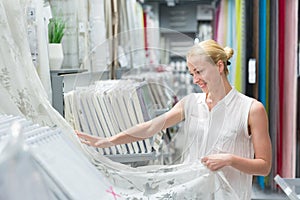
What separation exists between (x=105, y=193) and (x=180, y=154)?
1.68 ft

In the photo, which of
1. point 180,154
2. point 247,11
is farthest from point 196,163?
point 247,11

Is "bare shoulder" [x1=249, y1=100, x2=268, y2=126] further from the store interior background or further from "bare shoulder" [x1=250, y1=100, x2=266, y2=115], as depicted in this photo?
the store interior background

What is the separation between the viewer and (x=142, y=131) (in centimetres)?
134

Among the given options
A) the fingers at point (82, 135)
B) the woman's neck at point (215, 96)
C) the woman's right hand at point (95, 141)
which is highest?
the woman's neck at point (215, 96)

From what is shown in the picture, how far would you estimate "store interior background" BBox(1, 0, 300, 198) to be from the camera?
1.43 m

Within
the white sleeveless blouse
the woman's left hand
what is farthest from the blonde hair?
the woman's left hand

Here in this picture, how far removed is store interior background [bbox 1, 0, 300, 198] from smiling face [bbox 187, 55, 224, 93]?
49 millimetres

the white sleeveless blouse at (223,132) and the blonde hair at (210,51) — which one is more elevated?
the blonde hair at (210,51)

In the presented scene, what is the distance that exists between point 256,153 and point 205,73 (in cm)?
28

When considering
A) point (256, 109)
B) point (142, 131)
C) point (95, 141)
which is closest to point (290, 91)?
point (256, 109)

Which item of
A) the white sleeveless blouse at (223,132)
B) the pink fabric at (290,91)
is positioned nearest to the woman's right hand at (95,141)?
the white sleeveless blouse at (223,132)

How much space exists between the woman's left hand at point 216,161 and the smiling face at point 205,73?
0.22 metres

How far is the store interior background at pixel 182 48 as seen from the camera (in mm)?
1435

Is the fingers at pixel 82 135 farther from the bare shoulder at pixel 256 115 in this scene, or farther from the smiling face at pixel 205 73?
the bare shoulder at pixel 256 115
